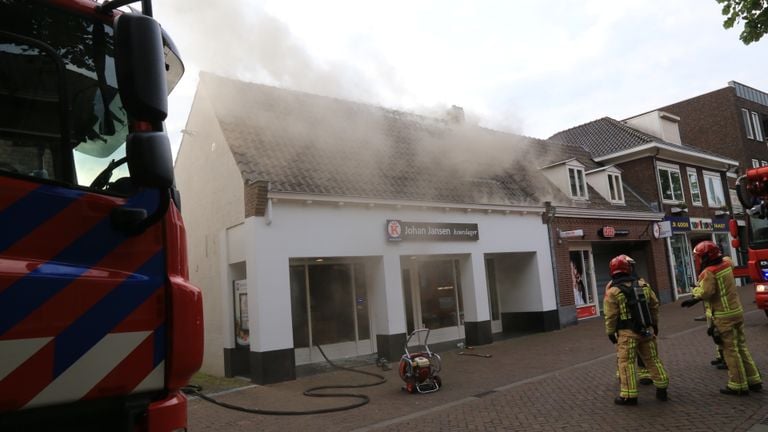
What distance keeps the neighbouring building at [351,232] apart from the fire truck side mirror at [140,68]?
706 cm

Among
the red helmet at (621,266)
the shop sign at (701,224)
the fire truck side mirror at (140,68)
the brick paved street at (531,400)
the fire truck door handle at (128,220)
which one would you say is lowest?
the brick paved street at (531,400)

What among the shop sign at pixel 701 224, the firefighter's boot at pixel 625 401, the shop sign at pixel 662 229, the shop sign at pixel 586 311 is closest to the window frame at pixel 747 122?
the shop sign at pixel 701 224

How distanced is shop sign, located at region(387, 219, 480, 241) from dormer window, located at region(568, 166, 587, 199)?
220 inches

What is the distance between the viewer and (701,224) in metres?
20.4

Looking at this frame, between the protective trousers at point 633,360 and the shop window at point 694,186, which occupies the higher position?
the shop window at point 694,186

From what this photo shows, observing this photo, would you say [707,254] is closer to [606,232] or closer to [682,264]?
[606,232]

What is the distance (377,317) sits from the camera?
10.6m

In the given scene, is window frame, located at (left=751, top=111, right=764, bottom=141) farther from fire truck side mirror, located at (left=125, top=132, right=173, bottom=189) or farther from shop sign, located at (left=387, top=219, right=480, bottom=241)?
fire truck side mirror, located at (left=125, top=132, right=173, bottom=189)

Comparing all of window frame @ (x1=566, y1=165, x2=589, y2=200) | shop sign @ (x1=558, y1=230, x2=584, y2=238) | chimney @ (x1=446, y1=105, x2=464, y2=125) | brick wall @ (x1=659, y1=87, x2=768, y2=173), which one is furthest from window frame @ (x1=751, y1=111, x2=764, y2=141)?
chimney @ (x1=446, y1=105, x2=464, y2=125)

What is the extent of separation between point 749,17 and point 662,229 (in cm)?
1322

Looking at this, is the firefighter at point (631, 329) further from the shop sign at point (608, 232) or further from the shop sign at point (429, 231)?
the shop sign at point (608, 232)

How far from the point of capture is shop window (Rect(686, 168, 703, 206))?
2055cm

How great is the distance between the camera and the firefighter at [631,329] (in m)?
5.59

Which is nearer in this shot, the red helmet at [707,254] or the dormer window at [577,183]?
the red helmet at [707,254]
